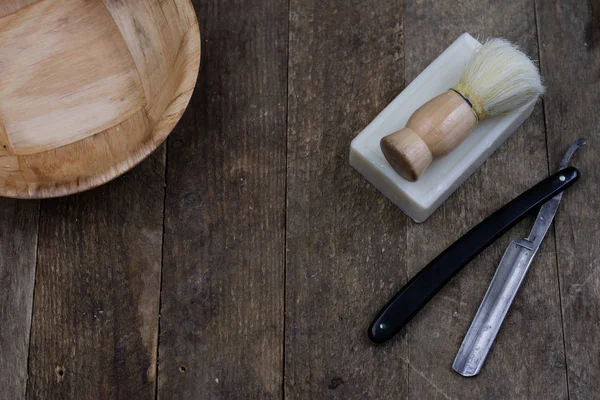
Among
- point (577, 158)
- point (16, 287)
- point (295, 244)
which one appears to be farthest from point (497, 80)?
point (16, 287)

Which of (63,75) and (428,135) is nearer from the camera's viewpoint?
(428,135)

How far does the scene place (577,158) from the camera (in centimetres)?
87

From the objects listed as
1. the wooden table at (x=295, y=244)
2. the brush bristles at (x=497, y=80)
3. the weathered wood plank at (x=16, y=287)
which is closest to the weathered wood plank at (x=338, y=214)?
the wooden table at (x=295, y=244)

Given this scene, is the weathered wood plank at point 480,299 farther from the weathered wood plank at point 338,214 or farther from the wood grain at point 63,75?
the wood grain at point 63,75

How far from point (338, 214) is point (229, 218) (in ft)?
0.40

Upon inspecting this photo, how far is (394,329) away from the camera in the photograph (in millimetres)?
791

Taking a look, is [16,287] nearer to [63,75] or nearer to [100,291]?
[100,291]

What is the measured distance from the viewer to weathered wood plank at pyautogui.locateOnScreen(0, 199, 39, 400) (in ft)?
2.68

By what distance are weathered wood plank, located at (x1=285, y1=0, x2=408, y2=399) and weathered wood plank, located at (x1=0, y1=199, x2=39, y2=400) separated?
29cm

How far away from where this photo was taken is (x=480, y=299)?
821 mm

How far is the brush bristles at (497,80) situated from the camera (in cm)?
78

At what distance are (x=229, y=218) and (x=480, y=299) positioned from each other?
289mm

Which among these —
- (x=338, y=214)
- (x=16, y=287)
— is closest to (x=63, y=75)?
(x=16, y=287)

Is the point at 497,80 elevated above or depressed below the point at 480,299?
above
